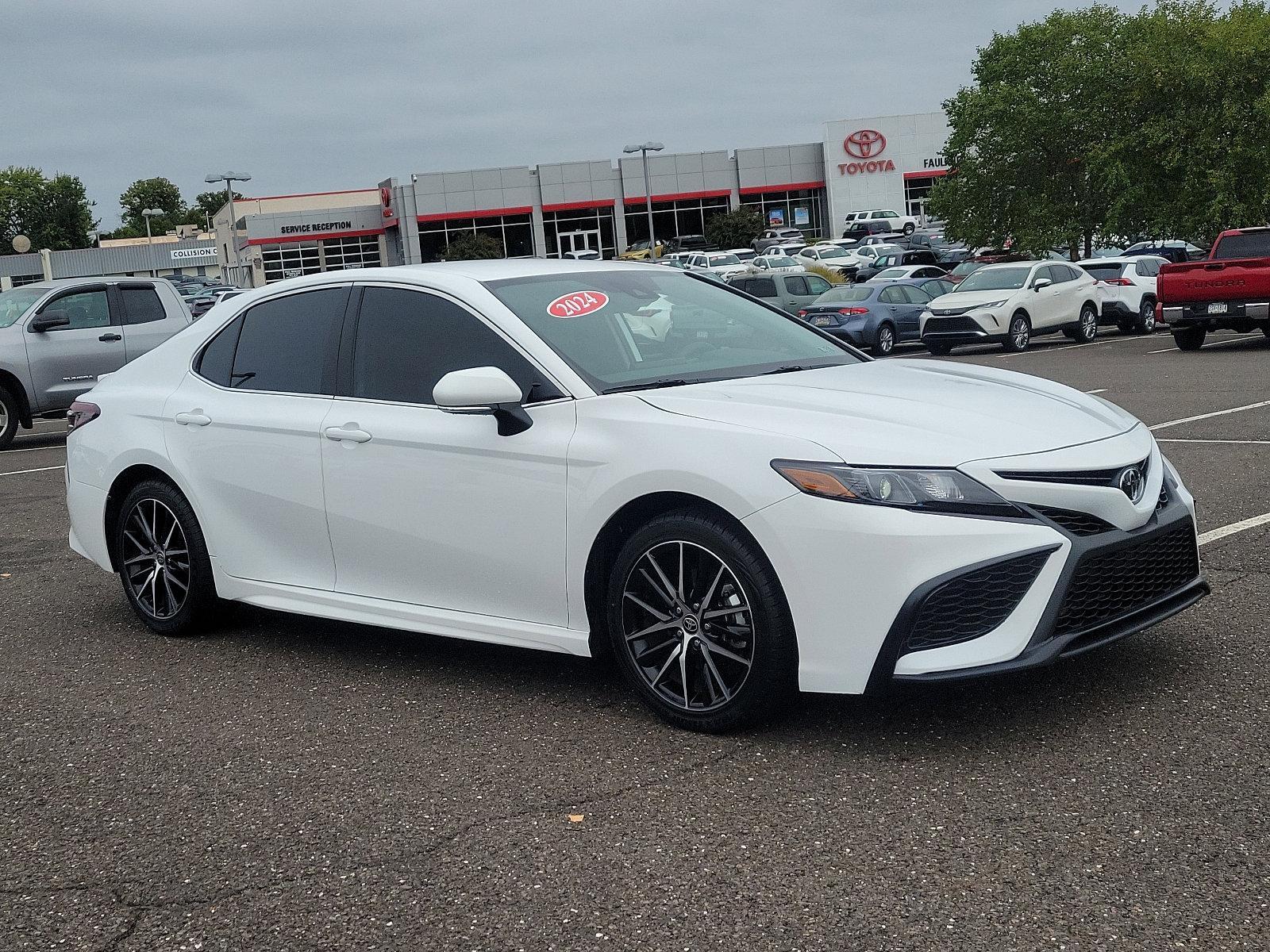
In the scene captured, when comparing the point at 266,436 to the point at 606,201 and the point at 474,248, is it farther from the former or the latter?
the point at 606,201

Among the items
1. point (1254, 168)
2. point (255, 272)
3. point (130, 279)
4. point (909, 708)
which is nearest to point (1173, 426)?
point (909, 708)

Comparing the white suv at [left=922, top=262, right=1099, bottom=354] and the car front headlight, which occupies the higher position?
the car front headlight

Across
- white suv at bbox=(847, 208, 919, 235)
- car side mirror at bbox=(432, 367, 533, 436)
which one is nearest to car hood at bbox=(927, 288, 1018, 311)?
car side mirror at bbox=(432, 367, 533, 436)

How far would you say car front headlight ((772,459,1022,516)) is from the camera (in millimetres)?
3961

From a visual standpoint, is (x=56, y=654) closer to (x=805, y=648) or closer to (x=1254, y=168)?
(x=805, y=648)

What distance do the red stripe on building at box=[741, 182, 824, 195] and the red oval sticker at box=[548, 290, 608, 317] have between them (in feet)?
255

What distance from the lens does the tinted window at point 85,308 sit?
16.3 metres

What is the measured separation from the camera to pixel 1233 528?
707 cm

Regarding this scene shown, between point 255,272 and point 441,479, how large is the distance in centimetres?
7931

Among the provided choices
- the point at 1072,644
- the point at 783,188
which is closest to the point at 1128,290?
the point at 1072,644

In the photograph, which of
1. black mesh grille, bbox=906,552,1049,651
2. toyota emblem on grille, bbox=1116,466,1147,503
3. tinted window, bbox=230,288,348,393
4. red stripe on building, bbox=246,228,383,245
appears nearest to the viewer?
black mesh grille, bbox=906,552,1049,651

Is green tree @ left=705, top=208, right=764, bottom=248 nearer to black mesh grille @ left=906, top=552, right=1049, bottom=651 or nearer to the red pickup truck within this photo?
the red pickup truck

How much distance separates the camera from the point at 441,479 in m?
4.91

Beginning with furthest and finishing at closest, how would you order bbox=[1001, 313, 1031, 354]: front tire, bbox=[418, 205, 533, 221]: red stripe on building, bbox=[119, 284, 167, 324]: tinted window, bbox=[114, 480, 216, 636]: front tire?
bbox=[418, 205, 533, 221]: red stripe on building < bbox=[1001, 313, 1031, 354]: front tire < bbox=[119, 284, 167, 324]: tinted window < bbox=[114, 480, 216, 636]: front tire
